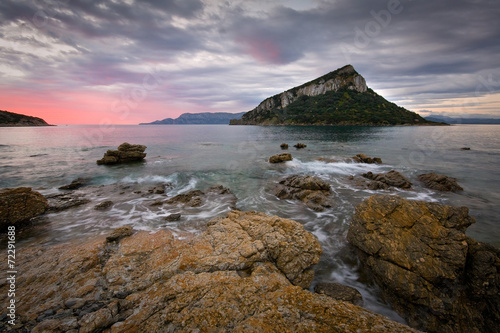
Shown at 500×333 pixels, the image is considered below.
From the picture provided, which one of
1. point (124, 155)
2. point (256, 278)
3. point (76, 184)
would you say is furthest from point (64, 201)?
point (124, 155)

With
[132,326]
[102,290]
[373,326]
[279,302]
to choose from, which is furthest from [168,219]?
[373,326]

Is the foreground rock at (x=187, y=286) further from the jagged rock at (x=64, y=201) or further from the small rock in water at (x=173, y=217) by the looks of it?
the jagged rock at (x=64, y=201)

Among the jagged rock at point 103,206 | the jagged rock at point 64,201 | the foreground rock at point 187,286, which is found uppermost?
the foreground rock at point 187,286

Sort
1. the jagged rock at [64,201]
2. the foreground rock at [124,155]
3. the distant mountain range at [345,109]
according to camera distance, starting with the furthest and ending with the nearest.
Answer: the distant mountain range at [345,109], the foreground rock at [124,155], the jagged rock at [64,201]

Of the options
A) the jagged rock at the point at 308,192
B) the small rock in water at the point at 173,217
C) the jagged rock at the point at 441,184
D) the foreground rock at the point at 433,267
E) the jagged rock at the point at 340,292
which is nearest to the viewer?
the foreground rock at the point at 433,267

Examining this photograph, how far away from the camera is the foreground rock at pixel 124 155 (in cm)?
2655

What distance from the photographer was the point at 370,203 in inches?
321

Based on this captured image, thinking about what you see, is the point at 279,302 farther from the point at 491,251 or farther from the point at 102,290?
the point at 491,251

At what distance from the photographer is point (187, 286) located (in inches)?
183

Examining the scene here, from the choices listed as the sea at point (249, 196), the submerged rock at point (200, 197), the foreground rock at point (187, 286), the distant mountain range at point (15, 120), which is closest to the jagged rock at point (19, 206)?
the sea at point (249, 196)

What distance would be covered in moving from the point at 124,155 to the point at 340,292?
30.9m

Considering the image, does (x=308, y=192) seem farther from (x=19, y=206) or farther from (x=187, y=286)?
(x=19, y=206)

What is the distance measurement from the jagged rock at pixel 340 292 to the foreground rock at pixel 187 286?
0.49 metres

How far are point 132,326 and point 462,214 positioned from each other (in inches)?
406
